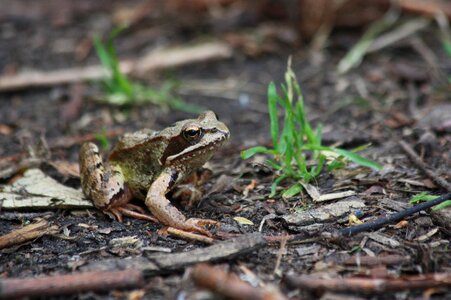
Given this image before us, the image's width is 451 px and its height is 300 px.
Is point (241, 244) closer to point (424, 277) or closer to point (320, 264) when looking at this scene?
point (320, 264)

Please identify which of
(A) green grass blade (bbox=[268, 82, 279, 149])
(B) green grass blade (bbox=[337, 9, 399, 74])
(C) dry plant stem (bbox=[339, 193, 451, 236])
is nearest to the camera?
(C) dry plant stem (bbox=[339, 193, 451, 236])

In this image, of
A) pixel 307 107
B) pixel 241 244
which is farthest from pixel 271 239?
pixel 307 107

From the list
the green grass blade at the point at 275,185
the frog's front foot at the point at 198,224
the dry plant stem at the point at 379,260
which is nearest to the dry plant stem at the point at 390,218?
the dry plant stem at the point at 379,260

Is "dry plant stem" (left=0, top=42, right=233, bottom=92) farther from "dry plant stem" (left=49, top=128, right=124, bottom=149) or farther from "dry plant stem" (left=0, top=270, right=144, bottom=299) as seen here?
"dry plant stem" (left=0, top=270, right=144, bottom=299)

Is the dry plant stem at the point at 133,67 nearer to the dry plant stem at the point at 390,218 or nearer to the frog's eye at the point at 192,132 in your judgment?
→ the frog's eye at the point at 192,132

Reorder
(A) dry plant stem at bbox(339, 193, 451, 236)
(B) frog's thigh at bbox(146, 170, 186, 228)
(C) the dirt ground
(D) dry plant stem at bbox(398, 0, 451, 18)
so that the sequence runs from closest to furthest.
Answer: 1. (C) the dirt ground
2. (A) dry plant stem at bbox(339, 193, 451, 236)
3. (B) frog's thigh at bbox(146, 170, 186, 228)
4. (D) dry plant stem at bbox(398, 0, 451, 18)

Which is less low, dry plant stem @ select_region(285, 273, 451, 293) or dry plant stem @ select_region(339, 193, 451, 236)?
dry plant stem @ select_region(339, 193, 451, 236)

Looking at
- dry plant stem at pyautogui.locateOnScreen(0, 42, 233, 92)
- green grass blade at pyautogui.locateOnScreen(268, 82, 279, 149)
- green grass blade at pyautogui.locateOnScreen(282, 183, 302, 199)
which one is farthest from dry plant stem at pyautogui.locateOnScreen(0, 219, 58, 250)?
dry plant stem at pyautogui.locateOnScreen(0, 42, 233, 92)
